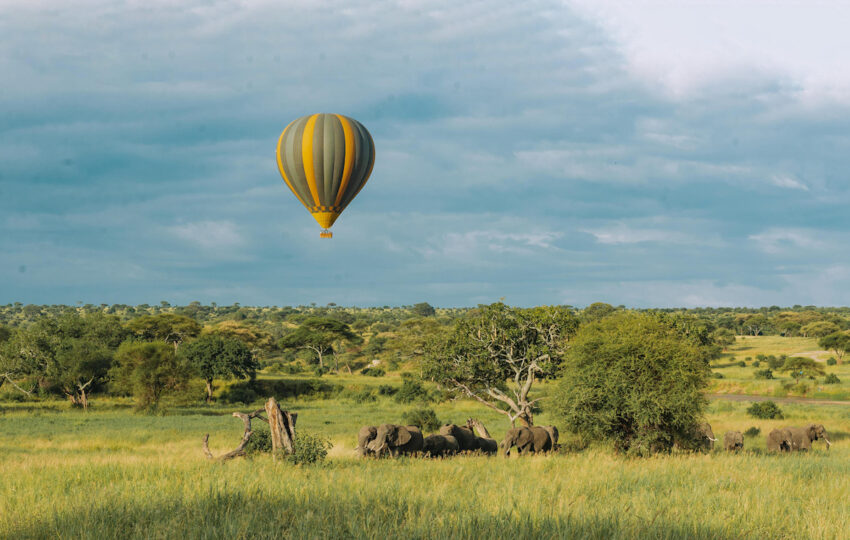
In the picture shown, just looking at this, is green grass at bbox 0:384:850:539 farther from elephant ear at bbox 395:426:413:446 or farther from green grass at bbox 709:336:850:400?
green grass at bbox 709:336:850:400

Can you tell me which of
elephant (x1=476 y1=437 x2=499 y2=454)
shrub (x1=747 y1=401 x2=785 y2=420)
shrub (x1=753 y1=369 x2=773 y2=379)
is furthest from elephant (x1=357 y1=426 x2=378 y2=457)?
shrub (x1=753 y1=369 x2=773 y2=379)

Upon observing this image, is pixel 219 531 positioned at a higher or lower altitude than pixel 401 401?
higher

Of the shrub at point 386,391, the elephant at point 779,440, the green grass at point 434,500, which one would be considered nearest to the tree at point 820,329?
the shrub at point 386,391

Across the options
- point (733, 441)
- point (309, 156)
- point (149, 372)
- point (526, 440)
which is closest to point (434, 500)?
point (526, 440)

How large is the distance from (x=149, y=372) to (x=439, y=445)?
37472 millimetres

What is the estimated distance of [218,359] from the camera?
66500 mm

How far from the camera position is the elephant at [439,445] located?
23641 millimetres

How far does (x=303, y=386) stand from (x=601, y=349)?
51.6 meters

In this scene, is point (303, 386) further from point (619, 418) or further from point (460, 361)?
point (619, 418)

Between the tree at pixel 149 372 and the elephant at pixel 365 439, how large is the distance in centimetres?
3630

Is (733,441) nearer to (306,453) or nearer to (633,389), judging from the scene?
(633,389)

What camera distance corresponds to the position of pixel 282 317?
180m

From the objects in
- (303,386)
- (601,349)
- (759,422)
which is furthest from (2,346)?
(759,422)

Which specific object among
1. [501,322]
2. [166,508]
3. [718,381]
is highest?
[501,322]
